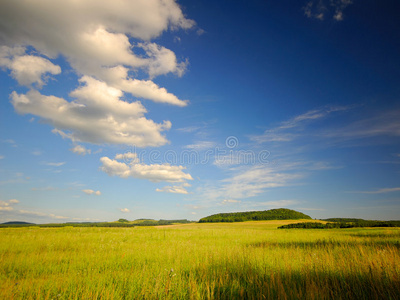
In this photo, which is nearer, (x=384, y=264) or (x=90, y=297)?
(x=90, y=297)

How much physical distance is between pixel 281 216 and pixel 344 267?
11298cm

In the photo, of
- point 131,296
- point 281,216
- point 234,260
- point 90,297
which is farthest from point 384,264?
point 281,216

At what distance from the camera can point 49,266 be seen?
6.36 metres

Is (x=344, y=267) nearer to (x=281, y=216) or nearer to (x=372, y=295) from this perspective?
(x=372, y=295)

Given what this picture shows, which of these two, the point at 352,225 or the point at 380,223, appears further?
the point at 380,223

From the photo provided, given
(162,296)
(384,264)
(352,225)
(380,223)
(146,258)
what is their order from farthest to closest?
(380,223) < (352,225) < (146,258) < (384,264) < (162,296)

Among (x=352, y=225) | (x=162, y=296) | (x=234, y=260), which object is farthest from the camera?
(x=352, y=225)

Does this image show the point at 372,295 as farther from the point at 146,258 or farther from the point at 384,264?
the point at 146,258

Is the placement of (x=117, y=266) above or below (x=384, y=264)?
below

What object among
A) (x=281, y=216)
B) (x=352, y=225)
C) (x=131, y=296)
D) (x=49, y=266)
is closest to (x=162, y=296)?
(x=131, y=296)

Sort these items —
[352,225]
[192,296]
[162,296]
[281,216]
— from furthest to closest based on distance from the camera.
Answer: [281,216]
[352,225]
[162,296]
[192,296]

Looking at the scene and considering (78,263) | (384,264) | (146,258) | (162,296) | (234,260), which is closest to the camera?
(162,296)

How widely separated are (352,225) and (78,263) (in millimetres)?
54089

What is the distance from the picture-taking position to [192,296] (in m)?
3.44
